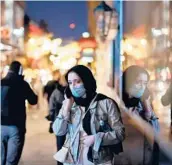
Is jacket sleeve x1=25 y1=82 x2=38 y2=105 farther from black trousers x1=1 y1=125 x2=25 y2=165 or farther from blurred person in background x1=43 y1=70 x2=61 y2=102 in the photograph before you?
blurred person in background x1=43 y1=70 x2=61 y2=102

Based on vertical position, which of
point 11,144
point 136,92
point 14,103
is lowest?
point 11,144

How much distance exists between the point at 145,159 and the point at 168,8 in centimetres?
128

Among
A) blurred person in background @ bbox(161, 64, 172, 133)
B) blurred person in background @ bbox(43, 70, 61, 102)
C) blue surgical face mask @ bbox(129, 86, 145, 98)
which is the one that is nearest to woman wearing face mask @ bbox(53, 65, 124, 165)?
blue surgical face mask @ bbox(129, 86, 145, 98)

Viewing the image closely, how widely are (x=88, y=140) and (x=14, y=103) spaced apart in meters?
1.54

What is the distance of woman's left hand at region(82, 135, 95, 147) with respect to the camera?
255 centimetres

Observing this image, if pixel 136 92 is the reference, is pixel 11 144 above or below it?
below

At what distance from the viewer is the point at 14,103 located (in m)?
3.95

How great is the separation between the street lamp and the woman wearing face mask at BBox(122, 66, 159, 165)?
117 cm

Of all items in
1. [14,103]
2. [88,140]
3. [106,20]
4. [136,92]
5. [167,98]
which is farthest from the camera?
[106,20]

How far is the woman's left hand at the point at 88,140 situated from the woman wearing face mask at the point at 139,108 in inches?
21.3

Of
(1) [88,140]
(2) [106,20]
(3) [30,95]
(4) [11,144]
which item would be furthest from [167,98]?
(2) [106,20]

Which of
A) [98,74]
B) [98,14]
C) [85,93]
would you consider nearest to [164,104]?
[85,93]

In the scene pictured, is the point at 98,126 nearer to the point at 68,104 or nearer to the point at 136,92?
the point at 68,104

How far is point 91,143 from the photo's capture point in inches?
101
